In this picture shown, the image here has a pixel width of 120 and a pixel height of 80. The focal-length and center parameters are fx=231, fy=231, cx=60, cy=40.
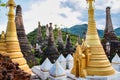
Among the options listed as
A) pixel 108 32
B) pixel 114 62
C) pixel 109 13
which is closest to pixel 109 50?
pixel 108 32

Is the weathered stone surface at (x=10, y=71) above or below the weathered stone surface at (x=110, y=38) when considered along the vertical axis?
below

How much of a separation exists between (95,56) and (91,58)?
0.35m

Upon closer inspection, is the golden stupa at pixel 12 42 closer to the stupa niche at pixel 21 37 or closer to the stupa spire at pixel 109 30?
the stupa niche at pixel 21 37

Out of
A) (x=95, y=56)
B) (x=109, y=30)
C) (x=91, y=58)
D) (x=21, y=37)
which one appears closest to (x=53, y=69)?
(x=91, y=58)

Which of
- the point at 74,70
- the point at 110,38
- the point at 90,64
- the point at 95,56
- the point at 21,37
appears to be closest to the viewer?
the point at 90,64

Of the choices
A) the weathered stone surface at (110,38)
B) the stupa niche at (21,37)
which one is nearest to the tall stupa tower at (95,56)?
the stupa niche at (21,37)

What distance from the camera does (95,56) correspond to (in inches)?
701

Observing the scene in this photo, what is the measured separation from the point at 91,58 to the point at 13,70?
11.6 meters

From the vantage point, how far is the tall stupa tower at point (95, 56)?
56.8 feet

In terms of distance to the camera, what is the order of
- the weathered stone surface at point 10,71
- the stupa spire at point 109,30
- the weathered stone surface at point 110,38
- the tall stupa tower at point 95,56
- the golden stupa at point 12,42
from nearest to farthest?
the weathered stone surface at point 10,71, the tall stupa tower at point 95,56, the golden stupa at point 12,42, the weathered stone surface at point 110,38, the stupa spire at point 109,30

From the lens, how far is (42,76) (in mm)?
19375

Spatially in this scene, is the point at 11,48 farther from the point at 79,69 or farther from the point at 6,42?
the point at 79,69

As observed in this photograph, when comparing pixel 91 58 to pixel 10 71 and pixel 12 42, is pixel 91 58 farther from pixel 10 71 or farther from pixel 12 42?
pixel 10 71

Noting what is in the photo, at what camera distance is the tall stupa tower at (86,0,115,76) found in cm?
1730
